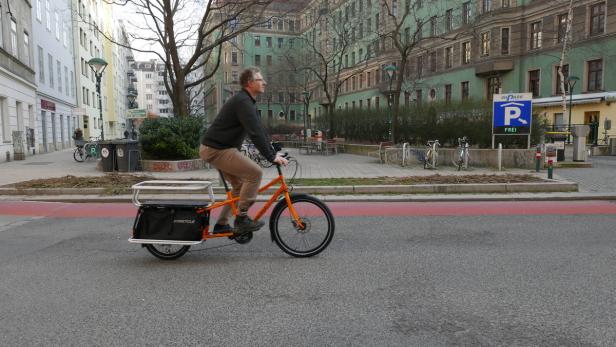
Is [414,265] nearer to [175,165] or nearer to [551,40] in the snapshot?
[175,165]

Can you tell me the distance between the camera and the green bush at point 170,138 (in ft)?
49.3

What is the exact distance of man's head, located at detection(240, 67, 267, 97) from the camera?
16.3 ft

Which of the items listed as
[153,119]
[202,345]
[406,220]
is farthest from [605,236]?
[153,119]

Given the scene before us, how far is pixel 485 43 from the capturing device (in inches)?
1625

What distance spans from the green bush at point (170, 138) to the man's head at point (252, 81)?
10576 millimetres

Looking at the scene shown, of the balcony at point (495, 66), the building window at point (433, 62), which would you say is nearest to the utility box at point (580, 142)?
the balcony at point (495, 66)

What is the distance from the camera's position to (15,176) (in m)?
14.0

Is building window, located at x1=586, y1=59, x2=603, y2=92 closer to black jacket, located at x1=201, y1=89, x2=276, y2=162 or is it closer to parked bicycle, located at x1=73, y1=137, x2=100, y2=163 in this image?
parked bicycle, located at x1=73, y1=137, x2=100, y2=163

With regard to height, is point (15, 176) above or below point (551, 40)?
below

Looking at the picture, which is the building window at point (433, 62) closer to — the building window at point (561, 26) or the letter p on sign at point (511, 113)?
the building window at point (561, 26)

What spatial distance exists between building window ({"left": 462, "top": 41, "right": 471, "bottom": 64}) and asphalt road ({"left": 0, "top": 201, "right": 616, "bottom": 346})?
40266mm

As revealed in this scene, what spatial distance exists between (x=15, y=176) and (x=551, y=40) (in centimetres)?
3664

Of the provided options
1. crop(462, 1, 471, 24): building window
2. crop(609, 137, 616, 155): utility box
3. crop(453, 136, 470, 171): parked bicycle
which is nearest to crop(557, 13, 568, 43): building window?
crop(462, 1, 471, 24): building window

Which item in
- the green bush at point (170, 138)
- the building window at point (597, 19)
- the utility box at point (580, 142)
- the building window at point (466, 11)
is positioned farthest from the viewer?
the building window at point (466, 11)
